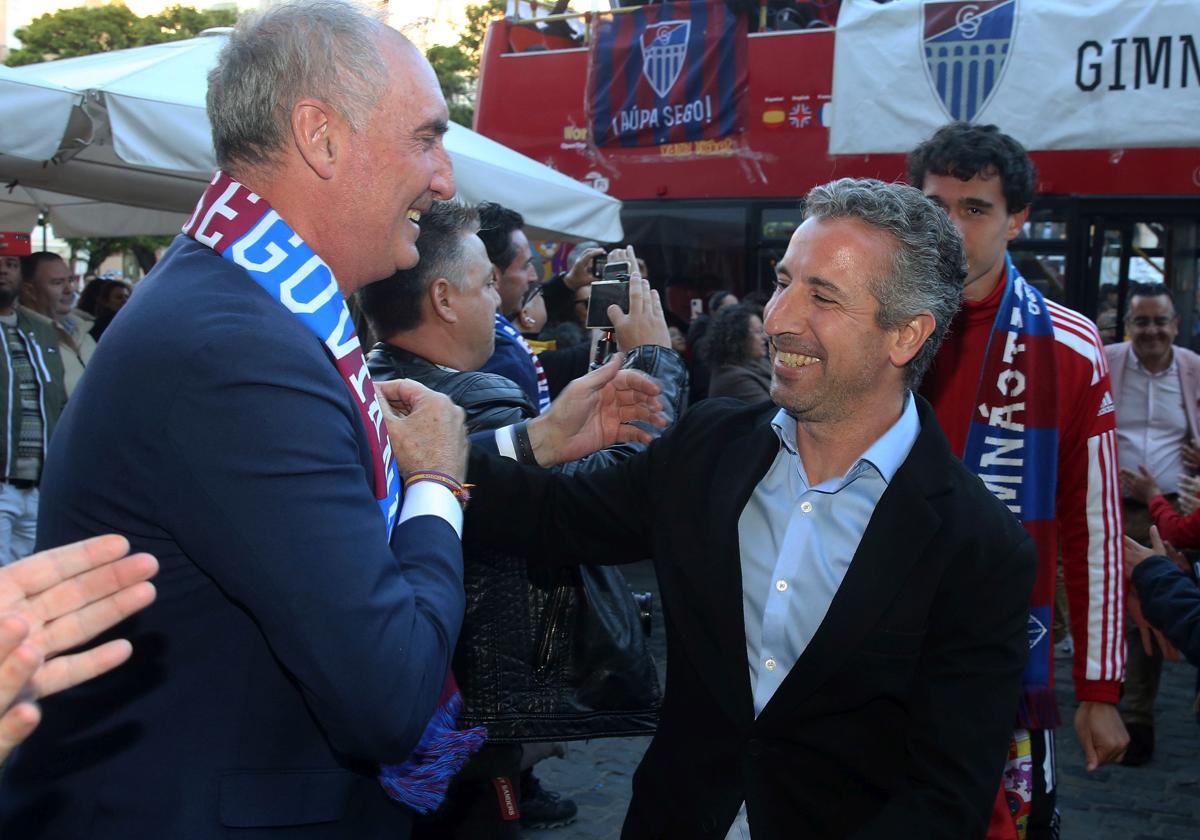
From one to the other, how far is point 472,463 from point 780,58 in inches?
286

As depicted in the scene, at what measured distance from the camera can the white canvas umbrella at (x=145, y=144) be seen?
16.7 feet

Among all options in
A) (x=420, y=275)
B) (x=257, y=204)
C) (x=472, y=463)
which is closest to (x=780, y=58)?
(x=420, y=275)

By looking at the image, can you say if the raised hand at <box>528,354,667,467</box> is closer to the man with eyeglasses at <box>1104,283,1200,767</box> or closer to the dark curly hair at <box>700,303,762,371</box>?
the man with eyeglasses at <box>1104,283,1200,767</box>

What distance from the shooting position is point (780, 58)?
892 centimetres

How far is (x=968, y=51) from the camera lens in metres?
6.48

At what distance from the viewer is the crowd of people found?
4.89 ft

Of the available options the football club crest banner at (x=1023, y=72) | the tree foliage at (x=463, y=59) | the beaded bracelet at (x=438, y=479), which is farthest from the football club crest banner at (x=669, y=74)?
the tree foliage at (x=463, y=59)

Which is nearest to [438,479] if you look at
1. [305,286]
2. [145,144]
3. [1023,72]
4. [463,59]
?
[305,286]

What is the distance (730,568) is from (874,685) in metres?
0.33

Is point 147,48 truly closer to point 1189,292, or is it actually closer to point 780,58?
point 780,58

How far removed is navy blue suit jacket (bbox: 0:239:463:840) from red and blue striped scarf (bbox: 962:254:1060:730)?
176 centimetres

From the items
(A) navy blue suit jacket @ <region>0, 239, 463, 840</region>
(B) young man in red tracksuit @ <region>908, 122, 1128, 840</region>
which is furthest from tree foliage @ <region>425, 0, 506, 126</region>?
(A) navy blue suit jacket @ <region>0, 239, 463, 840</region>

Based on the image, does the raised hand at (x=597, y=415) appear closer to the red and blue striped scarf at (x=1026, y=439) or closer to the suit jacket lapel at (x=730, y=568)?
the suit jacket lapel at (x=730, y=568)

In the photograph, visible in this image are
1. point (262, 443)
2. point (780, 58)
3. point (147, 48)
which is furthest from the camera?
point (780, 58)
